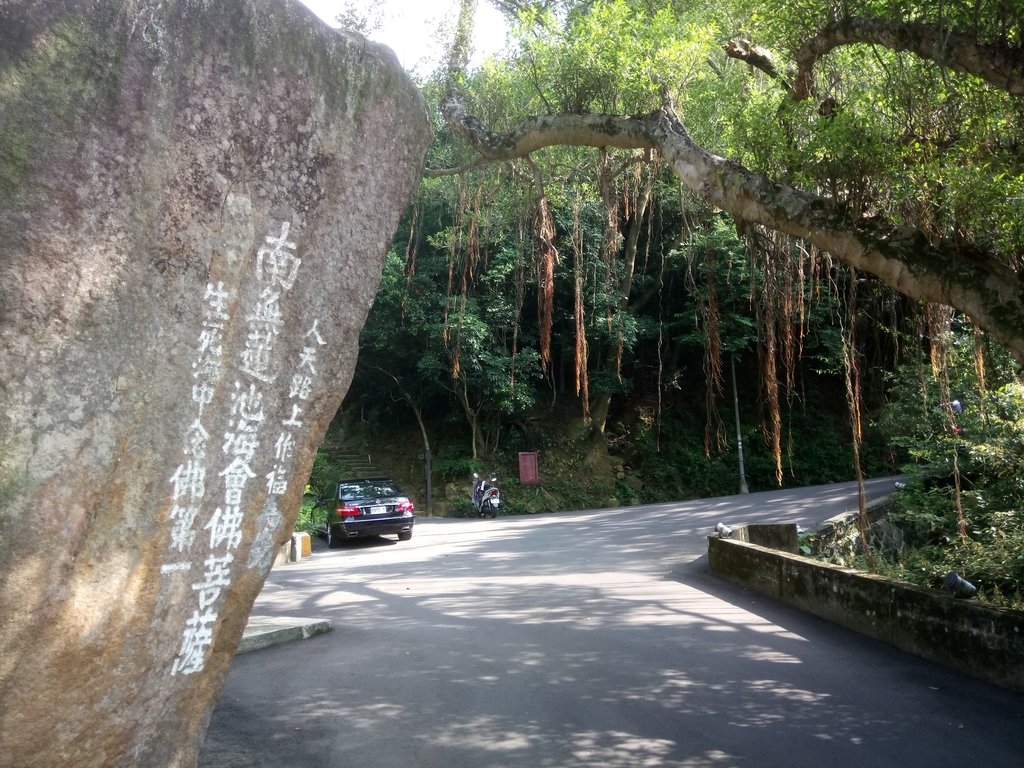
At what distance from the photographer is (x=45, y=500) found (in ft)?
9.36

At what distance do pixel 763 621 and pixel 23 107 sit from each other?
24.4 ft

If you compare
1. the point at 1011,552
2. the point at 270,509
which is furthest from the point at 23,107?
the point at 1011,552

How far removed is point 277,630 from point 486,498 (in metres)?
16.1

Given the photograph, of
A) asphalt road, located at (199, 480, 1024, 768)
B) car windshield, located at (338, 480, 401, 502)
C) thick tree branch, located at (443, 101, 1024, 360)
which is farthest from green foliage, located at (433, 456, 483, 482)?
thick tree branch, located at (443, 101, 1024, 360)

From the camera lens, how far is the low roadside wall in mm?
5711

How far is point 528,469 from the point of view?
2630cm

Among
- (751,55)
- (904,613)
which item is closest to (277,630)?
(904,613)

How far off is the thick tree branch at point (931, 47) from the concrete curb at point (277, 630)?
679 centimetres

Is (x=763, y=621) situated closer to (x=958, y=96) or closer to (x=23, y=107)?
(x=958, y=96)

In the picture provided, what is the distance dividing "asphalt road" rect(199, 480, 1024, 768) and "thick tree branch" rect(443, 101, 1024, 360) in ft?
8.06

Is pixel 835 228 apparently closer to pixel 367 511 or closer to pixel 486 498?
pixel 367 511

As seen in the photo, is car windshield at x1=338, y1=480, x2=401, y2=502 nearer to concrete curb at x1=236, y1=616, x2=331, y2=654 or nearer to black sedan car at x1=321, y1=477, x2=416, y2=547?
black sedan car at x1=321, y1=477, x2=416, y2=547

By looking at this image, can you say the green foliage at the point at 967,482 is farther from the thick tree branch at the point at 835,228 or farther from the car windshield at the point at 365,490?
the car windshield at the point at 365,490

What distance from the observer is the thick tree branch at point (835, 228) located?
17.0 ft
